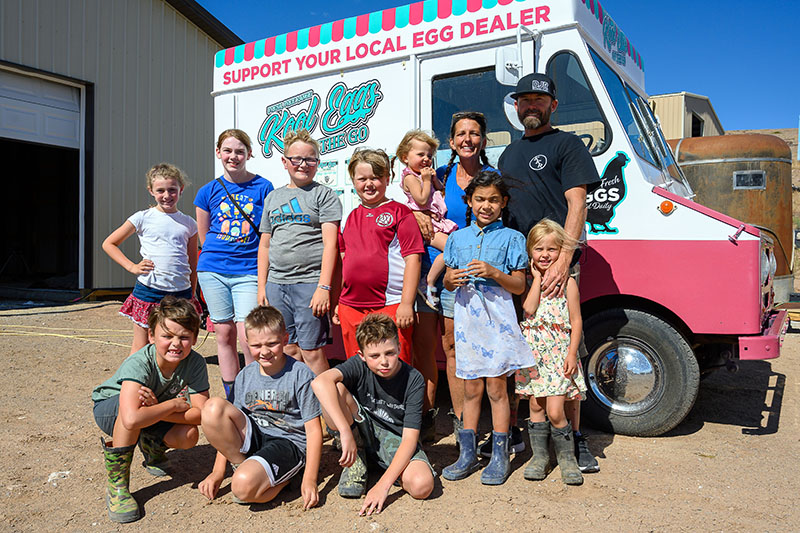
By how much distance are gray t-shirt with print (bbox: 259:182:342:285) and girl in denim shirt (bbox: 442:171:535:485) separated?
785 mm

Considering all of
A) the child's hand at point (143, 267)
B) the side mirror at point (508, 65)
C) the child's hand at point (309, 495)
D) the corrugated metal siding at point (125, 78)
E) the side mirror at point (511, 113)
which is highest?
the corrugated metal siding at point (125, 78)

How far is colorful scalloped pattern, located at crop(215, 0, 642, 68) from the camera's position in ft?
14.4

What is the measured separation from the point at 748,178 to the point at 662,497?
23.4 ft

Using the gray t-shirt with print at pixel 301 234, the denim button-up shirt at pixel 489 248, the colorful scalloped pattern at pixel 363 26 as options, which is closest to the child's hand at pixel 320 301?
the gray t-shirt with print at pixel 301 234

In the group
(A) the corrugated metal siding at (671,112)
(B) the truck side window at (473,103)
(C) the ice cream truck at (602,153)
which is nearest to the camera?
(C) the ice cream truck at (602,153)

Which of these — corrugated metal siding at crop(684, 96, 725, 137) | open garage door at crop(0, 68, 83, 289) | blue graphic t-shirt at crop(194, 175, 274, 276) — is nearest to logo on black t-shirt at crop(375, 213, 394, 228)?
blue graphic t-shirt at crop(194, 175, 274, 276)

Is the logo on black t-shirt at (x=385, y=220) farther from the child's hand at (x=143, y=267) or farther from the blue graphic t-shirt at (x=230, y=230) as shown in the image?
the child's hand at (x=143, y=267)

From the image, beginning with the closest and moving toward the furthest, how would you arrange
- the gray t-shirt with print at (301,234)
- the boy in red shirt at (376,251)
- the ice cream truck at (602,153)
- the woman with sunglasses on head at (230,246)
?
the boy in red shirt at (376,251)
the gray t-shirt with print at (301,234)
the ice cream truck at (602,153)
the woman with sunglasses on head at (230,246)

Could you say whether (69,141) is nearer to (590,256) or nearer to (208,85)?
(208,85)

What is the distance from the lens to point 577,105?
13.7 feet

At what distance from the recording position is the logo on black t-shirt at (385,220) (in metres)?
3.54

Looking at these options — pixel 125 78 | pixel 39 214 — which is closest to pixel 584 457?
pixel 125 78

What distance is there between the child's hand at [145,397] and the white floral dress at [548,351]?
1.91 meters

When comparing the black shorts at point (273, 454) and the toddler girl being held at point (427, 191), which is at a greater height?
the toddler girl being held at point (427, 191)
